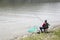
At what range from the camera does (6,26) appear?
8234 millimetres

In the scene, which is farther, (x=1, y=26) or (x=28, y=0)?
(x=28, y=0)

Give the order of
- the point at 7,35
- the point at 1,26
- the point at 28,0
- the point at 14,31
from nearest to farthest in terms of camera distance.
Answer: the point at 7,35, the point at 14,31, the point at 1,26, the point at 28,0

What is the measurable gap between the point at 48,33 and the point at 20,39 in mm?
1059

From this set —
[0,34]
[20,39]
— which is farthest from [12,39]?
[0,34]

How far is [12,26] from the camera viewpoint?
27.1ft

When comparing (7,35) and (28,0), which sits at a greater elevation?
(28,0)

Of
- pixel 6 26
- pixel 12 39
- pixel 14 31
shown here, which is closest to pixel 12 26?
pixel 6 26

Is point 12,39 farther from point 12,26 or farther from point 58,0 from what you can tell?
point 58,0

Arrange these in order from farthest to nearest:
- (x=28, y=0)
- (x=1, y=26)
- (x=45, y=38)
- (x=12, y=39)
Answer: (x=28, y=0) → (x=1, y=26) → (x=12, y=39) → (x=45, y=38)

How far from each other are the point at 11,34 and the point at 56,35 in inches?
74.4

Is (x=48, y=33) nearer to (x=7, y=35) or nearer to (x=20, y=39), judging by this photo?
(x=20, y=39)

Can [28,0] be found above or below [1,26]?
above

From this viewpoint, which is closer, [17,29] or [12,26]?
[17,29]

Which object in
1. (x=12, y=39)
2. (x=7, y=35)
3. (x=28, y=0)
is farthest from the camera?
(x=28, y=0)
